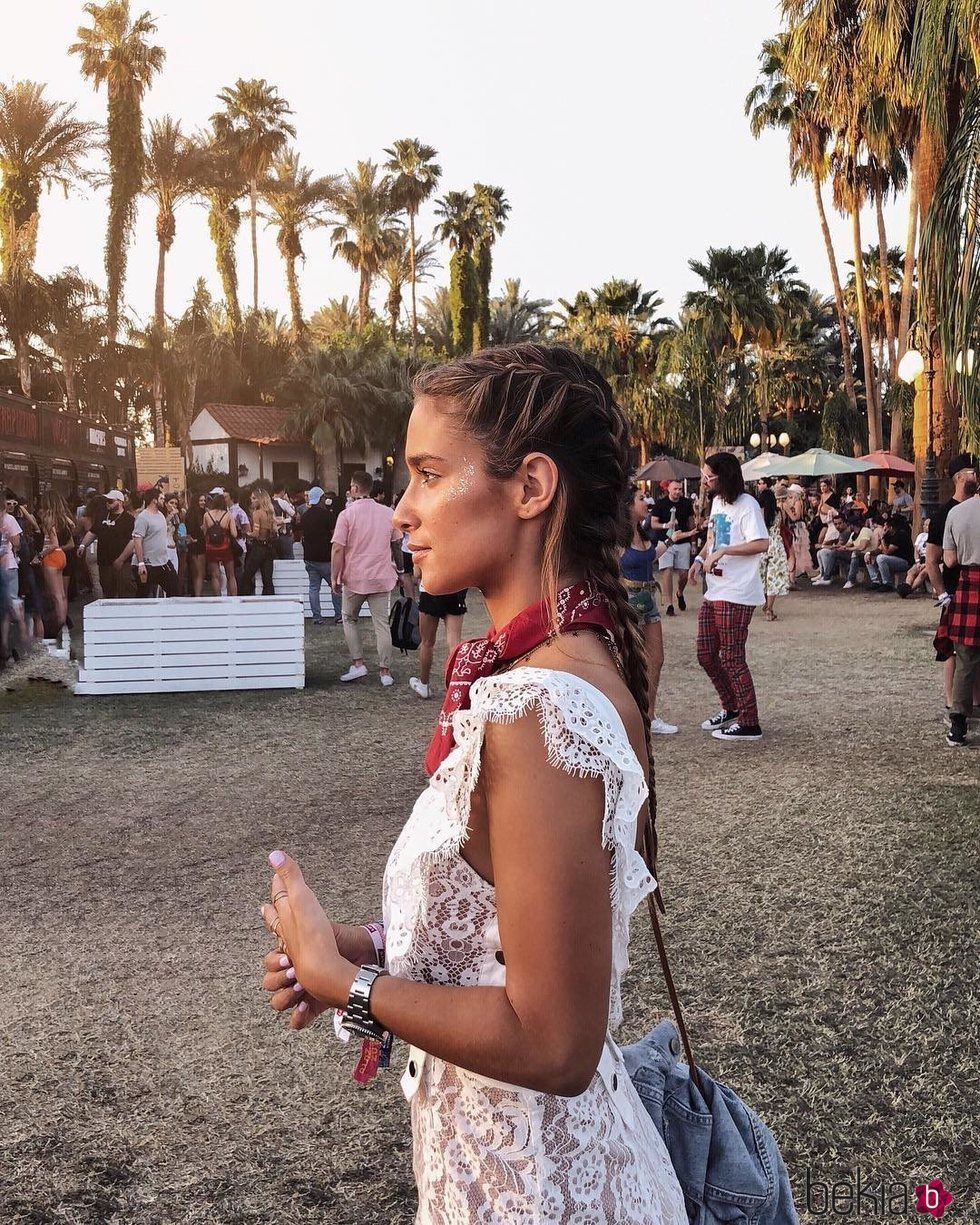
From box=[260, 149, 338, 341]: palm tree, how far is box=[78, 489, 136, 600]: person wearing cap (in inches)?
1482

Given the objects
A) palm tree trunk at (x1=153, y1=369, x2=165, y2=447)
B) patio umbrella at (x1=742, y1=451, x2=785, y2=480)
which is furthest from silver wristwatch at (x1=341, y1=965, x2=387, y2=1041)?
palm tree trunk at (x1=153, y1=369, x2=165, y2=447)

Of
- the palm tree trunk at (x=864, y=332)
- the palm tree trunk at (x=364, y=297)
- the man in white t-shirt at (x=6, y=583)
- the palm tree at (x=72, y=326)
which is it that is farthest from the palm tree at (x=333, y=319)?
the man in white t-shirt at (x=6, y=583)

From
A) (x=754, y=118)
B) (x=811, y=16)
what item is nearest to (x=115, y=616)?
(x=811, y=16)

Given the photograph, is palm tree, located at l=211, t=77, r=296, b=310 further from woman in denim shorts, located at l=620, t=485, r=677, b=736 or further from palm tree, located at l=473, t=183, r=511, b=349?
woman in denim shorts, located at l=620, t=485, r=677, b=736

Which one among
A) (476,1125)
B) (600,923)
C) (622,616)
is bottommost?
(476,1125)

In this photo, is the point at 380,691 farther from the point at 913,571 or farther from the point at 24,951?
the point at 913,571

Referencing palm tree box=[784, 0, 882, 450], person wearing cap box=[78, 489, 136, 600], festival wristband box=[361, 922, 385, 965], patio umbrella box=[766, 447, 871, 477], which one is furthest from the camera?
patio umbrella box=[766, 447, 871, 477]

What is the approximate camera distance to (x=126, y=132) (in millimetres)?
38875

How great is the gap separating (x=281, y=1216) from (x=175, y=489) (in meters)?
42.4

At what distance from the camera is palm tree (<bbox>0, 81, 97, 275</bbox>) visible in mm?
34156

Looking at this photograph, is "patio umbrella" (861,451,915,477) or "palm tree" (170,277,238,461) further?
"palm tree" (170,277,238,461)

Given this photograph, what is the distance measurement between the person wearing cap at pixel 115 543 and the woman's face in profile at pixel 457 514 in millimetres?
14819

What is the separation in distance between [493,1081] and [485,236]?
5803 centimetres

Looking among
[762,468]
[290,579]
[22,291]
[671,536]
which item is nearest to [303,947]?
[671,536]
